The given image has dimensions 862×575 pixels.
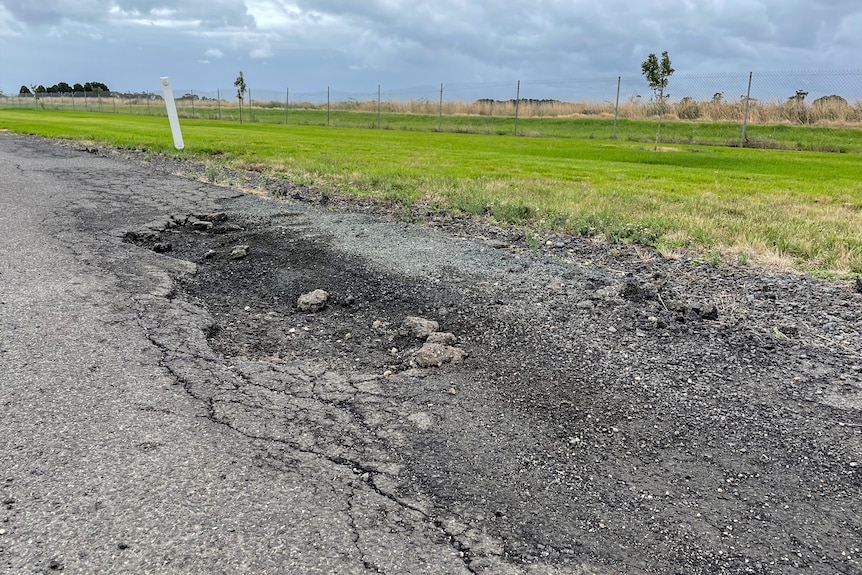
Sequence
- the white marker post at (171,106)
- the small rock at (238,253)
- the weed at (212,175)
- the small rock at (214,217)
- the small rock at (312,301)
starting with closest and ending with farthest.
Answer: the small rock at (312,301)
the small rock at (238,253)
the small rock at (214,217)
the weed at (212,175)
the white marker post at (171,106)

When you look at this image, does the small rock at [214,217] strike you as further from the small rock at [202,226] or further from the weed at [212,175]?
the weed at [212,175]

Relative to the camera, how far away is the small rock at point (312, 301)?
4.29m

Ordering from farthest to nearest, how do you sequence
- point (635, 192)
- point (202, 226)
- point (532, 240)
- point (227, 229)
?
point (635, 192) < point (202, 226) < point (227, 229) < point (532, 240)

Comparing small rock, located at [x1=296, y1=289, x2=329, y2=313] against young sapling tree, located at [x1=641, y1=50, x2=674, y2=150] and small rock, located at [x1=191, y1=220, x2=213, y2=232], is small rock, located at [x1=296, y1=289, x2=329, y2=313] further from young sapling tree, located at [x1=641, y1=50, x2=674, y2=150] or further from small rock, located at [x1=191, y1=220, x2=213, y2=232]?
young sapling tree, located at [x1=641, y1=50, x2=674, y2=150]

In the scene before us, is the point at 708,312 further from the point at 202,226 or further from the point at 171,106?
the point at 171,106

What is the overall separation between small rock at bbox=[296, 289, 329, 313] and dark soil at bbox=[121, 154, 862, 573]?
63 millimetres

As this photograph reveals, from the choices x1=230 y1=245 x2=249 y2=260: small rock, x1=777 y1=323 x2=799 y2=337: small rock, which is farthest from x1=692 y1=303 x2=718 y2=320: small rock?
x1=230 y1=245 x2=249 y2=260: small rock

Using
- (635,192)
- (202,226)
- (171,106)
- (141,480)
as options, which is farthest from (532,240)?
(171,106)

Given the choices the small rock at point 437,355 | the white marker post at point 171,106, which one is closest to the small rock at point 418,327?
the small rock at point 437,355

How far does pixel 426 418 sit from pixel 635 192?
757cm

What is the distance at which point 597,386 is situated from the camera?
10.3 feet

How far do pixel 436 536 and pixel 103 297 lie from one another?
3.27 metres

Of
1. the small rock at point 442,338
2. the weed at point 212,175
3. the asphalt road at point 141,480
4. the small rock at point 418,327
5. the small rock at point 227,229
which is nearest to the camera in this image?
the asphalt road at point 141,480

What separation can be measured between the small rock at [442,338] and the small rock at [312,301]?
975mm
